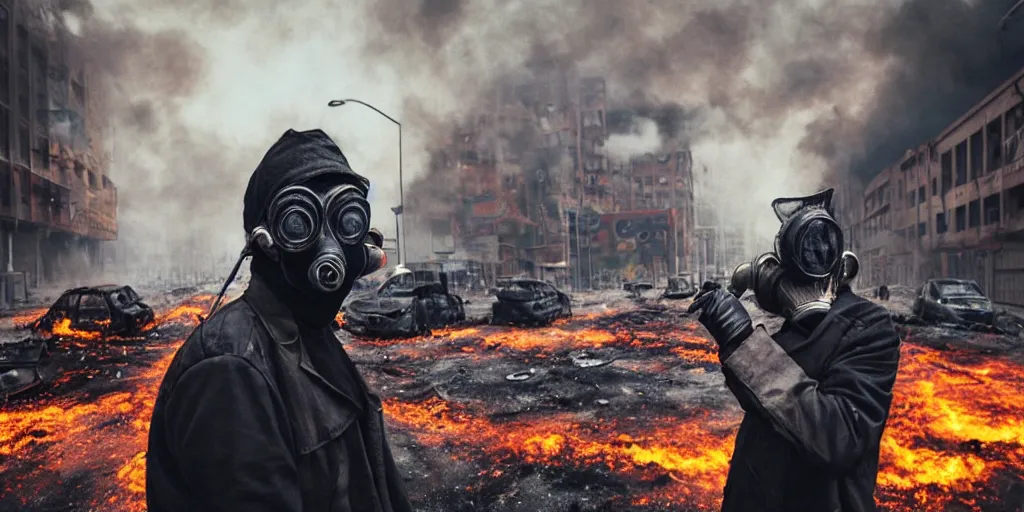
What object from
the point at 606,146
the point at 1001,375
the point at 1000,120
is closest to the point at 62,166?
the point at 1001,375

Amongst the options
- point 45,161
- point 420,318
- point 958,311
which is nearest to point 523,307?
point 420,318

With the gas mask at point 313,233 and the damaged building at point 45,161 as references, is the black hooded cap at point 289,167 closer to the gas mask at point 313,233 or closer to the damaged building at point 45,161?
the gas mask at point 313,233

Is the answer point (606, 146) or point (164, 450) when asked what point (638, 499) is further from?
point (606, 146)

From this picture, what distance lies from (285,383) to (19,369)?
8.72m

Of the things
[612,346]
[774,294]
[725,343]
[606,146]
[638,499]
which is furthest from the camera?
[606,146]

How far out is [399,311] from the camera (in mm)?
12141

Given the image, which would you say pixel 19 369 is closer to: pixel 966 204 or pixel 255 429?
pixel 255 429

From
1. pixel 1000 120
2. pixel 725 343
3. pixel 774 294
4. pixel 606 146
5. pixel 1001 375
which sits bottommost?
pixel 1001 375

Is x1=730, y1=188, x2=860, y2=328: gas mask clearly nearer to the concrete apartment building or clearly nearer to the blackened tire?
the blackened tire

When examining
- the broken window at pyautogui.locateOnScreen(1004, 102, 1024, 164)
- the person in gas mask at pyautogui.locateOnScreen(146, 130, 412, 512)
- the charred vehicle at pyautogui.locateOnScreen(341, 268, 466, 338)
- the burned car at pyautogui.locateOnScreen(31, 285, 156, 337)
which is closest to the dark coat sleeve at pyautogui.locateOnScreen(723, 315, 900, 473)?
the person in gas mask at pyautogui.locateOnScreen(146, 130, 412, 512)

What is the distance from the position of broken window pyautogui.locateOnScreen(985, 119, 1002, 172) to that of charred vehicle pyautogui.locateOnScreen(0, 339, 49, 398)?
34245 millimetres

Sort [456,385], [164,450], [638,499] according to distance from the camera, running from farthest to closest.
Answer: [456,385]
[638,499]
[164,450]

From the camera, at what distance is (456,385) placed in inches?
307

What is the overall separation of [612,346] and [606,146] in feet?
215
